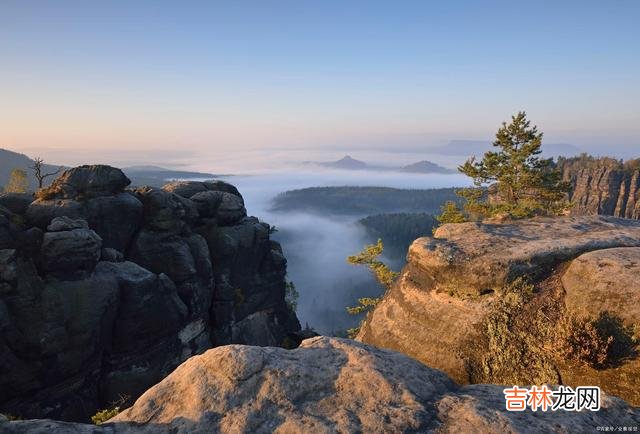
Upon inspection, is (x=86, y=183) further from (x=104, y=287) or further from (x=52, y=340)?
(x=52, y=340)

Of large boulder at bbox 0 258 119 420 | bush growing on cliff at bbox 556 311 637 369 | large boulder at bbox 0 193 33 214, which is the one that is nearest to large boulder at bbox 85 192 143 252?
large boulder at bbox 0 193 33 214

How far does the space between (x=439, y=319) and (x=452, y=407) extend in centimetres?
1019

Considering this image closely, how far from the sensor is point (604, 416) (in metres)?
9.59

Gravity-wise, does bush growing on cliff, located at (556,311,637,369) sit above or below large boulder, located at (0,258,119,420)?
above

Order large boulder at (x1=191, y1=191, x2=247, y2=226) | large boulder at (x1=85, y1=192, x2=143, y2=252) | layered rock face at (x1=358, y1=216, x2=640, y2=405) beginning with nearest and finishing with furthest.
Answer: layered rock face at (x1=358, y1=216, x2=640, y2=405), large boulder at (x1=85, y1=192, x2=143, y2=252), large boulder at (x1=191, y1=191, x2=247, y2=226)

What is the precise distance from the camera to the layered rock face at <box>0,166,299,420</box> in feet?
90.1

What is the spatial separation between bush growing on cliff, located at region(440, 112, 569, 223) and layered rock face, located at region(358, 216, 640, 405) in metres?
15.6

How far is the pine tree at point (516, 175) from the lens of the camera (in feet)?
129

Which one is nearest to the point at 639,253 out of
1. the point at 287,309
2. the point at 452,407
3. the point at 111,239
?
the point at 452,407

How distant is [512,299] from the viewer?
17.8 meters

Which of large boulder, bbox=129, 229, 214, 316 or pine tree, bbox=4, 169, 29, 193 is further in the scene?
pine tree, bbox=4, 169, 29, 193

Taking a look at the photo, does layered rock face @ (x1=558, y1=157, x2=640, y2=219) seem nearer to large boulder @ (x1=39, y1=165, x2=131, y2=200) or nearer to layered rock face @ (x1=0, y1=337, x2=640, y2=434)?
large boulder @ (x1=39, y1=165, x2=131, y2=200)

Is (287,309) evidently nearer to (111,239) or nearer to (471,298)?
(111,239)

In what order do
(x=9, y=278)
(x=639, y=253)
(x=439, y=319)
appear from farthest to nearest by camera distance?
(x=9, y=278)
(x=439, y=319)
(x=639, y=253)
